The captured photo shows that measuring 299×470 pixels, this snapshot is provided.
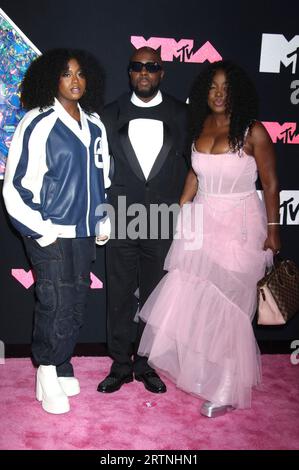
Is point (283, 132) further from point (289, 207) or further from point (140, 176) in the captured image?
point (140, 176)

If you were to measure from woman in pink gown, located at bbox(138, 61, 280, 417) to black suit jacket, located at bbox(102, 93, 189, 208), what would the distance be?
124 millimetres

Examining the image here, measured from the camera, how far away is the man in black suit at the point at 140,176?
9.27 ft

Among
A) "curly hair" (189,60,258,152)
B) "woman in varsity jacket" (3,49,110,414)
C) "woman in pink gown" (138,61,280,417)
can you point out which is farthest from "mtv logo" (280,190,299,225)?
"woman in varsity jacket" (3,49,110,414)

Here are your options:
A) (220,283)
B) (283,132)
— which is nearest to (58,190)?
(220,283)

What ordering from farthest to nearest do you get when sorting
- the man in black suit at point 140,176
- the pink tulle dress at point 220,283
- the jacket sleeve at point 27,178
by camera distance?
the man in black suit at point 140,176 < the pink tulle dress at point 220,283 < the jacket sleeve at point 27,178

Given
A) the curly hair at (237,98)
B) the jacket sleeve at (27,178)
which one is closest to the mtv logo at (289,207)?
the curly hair at (237,98)

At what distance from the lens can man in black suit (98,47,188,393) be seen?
283 cm

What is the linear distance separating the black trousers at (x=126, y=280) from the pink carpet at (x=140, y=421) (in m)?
0.29

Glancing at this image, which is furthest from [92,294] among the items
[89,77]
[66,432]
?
[89,77]

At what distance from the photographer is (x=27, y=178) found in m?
2.50

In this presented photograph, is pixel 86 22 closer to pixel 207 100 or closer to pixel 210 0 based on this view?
pixel 210 0

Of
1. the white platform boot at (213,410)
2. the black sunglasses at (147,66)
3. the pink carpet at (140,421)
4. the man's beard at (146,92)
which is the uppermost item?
the black sunglasses at (147,66)

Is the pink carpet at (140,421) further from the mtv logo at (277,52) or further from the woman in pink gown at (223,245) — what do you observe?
the mtv logo at (277,52)
